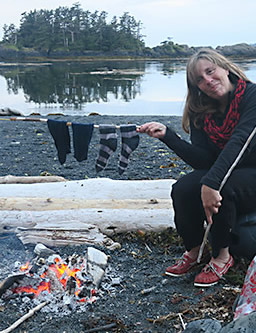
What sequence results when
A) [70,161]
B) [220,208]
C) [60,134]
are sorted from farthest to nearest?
[70,161] < [60,134] < [220,208]

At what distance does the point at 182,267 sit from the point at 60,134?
6.66 feet

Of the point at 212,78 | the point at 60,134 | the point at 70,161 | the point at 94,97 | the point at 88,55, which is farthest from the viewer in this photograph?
the point at 88,55

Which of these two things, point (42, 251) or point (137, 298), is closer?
point (137, 298)

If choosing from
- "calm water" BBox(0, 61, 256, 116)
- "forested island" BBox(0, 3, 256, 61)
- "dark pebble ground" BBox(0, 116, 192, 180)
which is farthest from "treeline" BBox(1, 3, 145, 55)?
"dark pebble ground" BBox(0, 116, 192, 180)

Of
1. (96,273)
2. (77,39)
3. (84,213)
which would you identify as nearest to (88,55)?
(77,39)

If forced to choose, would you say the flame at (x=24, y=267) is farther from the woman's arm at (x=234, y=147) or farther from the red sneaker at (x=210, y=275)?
the woman's arm at (x=234, y=147)

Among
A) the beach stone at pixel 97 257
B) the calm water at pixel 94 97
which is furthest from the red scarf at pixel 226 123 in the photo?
the calm water at pixel 94 97

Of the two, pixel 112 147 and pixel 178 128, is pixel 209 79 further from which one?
pixel 178 128

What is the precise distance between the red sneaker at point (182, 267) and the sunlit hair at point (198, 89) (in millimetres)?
1167

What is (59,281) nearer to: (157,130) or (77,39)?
(157,130)

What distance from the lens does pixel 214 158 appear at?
141 inches

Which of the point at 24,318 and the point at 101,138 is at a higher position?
the point at 101,138

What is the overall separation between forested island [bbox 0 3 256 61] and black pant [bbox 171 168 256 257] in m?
63.0

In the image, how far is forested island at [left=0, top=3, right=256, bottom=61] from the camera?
214ft
